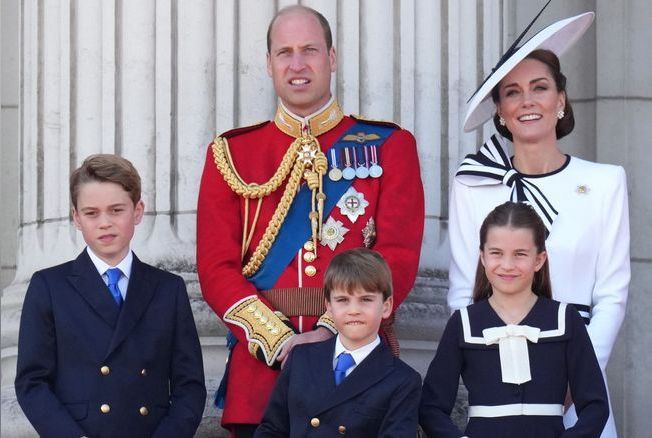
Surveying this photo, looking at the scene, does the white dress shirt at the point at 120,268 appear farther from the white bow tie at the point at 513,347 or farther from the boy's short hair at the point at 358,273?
the white bow tie at the point at 513,347

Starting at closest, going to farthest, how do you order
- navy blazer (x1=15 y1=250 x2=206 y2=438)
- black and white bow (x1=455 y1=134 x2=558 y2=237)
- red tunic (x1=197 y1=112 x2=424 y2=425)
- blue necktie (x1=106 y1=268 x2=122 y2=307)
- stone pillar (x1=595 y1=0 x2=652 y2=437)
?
1. navy blazer (x1=15 y1=250 x2=206 y2=438)
2. blue necktie (x1=106 y1=268 x2=122 y2=307)
3. red tunic (x1=197 y1=112 x2=424 y2=425)
4. black and white bow (x1=455 y1=134 x2=558 y2=237)
5. stone pillar (x1=595 y1=0 x2=652 y2=437)

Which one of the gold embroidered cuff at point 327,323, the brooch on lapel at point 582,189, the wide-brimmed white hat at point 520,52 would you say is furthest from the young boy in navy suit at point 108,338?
the brooch on lapel at point 582,189

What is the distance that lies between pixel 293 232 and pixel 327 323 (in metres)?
0.40

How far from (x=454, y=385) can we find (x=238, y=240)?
93 centimetres

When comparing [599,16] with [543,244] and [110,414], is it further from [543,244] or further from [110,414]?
[110,414]

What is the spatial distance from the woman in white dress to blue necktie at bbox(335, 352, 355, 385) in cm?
57

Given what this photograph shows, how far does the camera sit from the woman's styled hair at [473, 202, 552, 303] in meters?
5.41

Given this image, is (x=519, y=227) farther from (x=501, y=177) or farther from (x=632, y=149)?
(x=632, y=149)

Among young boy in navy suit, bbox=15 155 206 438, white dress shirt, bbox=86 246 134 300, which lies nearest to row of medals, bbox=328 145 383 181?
young boy in navy suit, bbox=15 155 206 438

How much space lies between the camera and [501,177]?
5.87 m

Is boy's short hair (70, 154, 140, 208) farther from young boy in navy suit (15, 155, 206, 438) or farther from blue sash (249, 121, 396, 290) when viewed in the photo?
blue sash (249, 121, 396, 290)

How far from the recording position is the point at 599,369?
5.32 metres

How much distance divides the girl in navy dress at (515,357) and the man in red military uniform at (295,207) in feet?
1.19

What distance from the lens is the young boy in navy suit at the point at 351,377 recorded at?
17.2 feet
